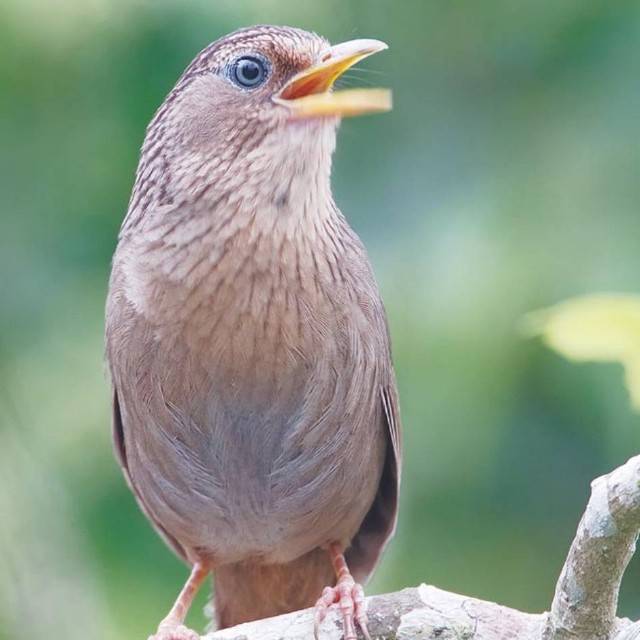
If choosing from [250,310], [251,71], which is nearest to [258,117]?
[251,71]

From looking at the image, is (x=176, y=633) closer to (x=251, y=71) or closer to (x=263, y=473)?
(x=263, y=473)

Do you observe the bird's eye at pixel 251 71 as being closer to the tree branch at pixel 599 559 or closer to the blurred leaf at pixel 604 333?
the blurred leaf at pixel 604 333

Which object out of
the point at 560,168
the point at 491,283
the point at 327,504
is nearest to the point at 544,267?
the point at 491,283

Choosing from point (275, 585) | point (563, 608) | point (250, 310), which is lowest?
point (563, 608)

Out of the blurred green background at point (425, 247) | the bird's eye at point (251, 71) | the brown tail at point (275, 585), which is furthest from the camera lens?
the blurred green background at point (425, 247)

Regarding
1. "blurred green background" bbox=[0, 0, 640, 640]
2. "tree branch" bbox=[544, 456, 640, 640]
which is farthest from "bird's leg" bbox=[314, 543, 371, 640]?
"blurred green background" bbox=[0, 0, 640, 640]

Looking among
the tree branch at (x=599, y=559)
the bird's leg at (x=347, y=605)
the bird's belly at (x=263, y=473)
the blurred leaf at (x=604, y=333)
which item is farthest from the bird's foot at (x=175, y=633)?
the blurred leaf at (x=604, y=333)
